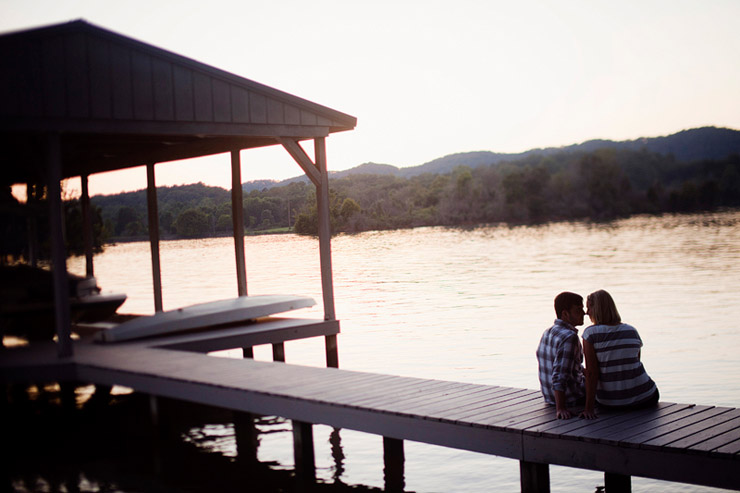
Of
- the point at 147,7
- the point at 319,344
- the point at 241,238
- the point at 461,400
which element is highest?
the point at 147,7

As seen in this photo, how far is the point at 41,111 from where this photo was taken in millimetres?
8992

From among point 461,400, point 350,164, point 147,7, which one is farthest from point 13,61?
point 350,164

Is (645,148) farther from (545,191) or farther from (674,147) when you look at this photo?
(545,191)

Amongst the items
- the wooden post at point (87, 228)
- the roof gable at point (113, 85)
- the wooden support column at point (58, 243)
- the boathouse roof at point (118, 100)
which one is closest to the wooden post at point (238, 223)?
the boathouse roof at point (118, 100)

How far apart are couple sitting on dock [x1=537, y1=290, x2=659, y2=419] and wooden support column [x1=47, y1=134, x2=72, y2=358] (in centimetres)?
588

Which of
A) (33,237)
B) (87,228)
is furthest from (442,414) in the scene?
(87,228)

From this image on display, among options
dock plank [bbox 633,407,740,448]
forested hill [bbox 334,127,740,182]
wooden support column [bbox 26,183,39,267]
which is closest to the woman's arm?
dock plank [bbox 633,407,740,448]

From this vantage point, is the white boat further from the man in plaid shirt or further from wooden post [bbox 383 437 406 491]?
the man in plaid shirt

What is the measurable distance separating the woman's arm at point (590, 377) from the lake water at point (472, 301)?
2597mm

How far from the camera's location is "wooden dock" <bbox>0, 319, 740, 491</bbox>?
5406 mm

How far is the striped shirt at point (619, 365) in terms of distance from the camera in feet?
19.3

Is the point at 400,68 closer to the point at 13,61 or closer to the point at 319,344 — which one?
the point at 319,344

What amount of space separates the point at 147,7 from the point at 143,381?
23000 mm

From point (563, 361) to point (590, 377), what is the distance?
230mm
